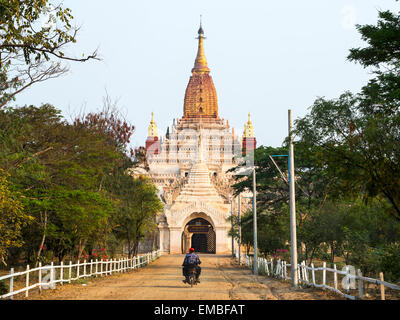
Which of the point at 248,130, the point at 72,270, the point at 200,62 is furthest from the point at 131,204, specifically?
the point at 248,130

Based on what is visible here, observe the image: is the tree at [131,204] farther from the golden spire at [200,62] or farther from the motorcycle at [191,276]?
the golden spire at [200,62]

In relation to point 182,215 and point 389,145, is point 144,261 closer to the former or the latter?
point 182,215

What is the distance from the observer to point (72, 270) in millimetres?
29875

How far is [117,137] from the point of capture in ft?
118

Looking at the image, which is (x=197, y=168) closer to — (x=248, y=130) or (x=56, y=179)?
(x=248, y=130)

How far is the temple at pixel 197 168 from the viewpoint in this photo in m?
63.5

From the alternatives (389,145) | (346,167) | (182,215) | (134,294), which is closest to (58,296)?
(134,294)

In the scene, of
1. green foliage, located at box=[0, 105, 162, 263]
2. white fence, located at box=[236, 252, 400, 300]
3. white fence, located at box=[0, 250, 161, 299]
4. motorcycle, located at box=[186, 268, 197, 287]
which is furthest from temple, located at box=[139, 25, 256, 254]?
motorcycle, located at box=[186, 268, 197, 287]

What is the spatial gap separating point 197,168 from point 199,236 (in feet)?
28.5

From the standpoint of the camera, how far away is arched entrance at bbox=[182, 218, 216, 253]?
66.5 meters

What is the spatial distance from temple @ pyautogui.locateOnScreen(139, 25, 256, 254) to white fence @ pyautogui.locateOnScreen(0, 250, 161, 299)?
1106cm

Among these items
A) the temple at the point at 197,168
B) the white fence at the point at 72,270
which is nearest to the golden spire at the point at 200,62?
the temple at the point at 197,168

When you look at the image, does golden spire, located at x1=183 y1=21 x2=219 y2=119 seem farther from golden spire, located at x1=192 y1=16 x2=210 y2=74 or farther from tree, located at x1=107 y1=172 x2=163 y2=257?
tree, located at x1=107 y1=172 x2=163 y2=257

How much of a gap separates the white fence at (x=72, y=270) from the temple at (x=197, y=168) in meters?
11.1
